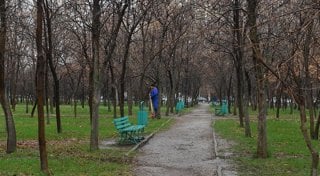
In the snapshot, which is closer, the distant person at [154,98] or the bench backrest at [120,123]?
the bench backrest at [120,123]

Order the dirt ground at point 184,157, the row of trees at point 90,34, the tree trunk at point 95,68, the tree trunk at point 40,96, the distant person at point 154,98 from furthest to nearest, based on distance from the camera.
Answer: the distant person at point 154,98 → the tree trunk at point 95,68 → the row of trees at point 90,34 → the dirt ground at point 184,157 → the tree trunk at point 40,96

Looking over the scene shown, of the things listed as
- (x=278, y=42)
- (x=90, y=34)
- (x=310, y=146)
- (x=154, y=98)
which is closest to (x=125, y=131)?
(x=278, y=42)

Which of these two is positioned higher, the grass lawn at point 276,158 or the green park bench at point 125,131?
the green park bench at point 125,131

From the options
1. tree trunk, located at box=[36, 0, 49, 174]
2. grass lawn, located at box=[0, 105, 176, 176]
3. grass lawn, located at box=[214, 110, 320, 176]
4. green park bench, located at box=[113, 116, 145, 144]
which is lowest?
grass lawn, located at box=[214, 110, 320, 176]

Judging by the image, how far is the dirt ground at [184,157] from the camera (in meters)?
10.3

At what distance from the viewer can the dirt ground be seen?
1034cm

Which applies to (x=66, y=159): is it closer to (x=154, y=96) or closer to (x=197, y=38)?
(x=197, y=38)

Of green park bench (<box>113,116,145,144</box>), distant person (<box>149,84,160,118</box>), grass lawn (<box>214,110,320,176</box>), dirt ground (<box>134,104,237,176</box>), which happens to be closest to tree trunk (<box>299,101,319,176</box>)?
grass lawn (<box>214,110,320,176</box>)

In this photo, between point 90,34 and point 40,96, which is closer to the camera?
point 40,96

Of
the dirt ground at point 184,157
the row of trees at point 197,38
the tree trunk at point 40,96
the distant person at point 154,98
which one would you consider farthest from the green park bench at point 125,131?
the distant person at point 154,98

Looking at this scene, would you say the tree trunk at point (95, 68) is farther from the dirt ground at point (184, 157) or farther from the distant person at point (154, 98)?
the distant person at point (154, 98)

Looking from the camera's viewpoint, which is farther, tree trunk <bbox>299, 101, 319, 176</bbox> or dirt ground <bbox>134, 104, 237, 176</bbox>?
dirt ground <bbox>134, 104, 237, 176</bbox>

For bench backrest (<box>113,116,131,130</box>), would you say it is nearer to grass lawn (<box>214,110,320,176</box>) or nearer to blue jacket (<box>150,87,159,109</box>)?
grass lawn (<box>214,110,320,176</box>)

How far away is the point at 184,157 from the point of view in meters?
12.6
